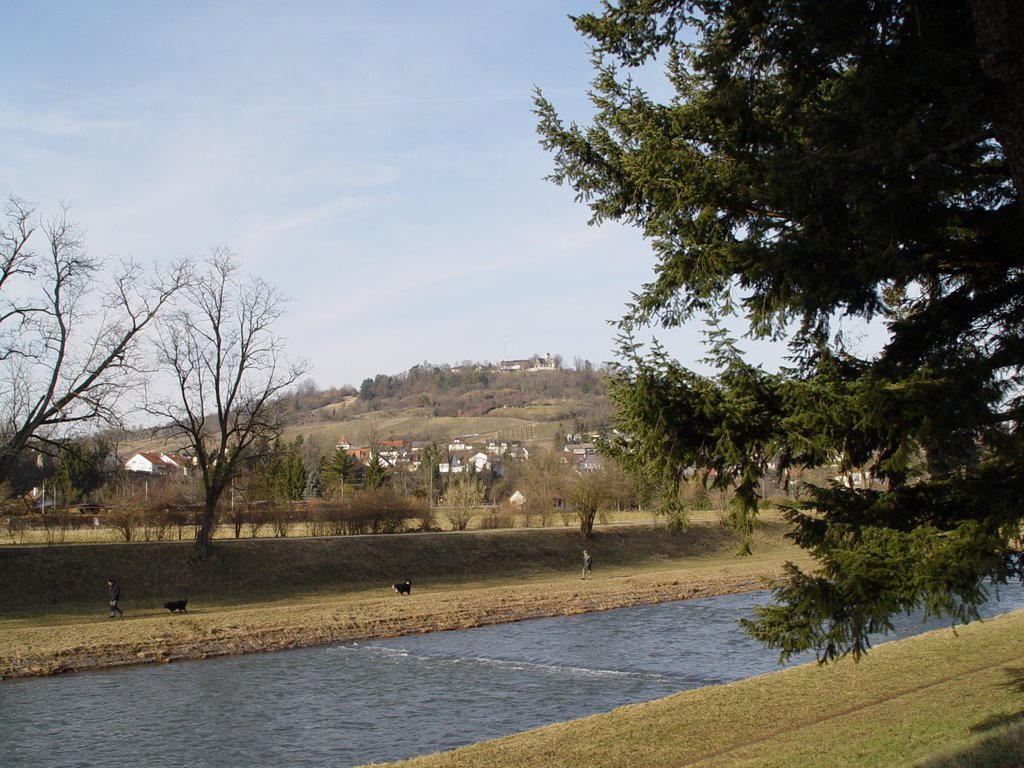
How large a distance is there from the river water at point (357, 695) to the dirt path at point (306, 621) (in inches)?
41.5

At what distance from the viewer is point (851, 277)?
7578 mm

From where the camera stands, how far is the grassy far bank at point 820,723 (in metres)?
9.88

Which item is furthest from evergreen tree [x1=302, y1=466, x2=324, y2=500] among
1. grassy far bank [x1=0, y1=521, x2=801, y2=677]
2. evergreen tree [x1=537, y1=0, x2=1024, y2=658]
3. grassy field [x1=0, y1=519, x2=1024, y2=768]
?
evergreen tree [x1=537, y1=0, x2=1024, y2=658]

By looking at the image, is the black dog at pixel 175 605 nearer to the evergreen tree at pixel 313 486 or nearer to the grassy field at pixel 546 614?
the grassy field at pixel 546 614

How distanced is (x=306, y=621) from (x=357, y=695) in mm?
9495

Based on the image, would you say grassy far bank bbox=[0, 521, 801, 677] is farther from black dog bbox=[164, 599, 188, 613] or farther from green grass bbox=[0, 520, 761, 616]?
black dog bbox=[164, 599, 188, 613]

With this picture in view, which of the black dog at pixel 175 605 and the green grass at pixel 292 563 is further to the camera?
the green grass at pixel 292 563

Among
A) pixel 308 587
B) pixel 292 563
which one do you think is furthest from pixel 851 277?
pixel 292 563

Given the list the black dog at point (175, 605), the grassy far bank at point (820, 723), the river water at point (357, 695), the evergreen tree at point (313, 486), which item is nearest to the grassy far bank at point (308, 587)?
the black dog at point (175, 605)

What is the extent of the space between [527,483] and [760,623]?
52.2 metres

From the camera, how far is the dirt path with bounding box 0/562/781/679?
911 inches

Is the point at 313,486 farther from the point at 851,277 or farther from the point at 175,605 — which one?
the point at 851,277

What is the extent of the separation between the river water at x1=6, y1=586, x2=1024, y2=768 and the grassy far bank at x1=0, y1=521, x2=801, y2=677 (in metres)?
1.95

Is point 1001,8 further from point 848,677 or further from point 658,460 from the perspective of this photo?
point 848,677
